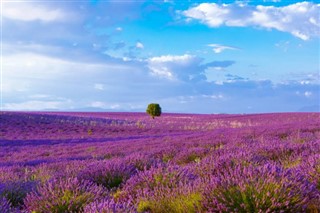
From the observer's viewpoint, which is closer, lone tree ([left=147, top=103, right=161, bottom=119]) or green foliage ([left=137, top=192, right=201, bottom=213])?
green foliage ([left=137, top=192, right=201, bottom=213])

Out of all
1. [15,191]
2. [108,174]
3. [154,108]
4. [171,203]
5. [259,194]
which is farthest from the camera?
[154,108]

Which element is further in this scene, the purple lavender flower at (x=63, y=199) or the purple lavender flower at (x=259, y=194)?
the purple lavender flower at (x=63, y=199)

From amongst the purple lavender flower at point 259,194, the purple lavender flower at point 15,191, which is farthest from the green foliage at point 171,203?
the purple lavender flower at point 15,191

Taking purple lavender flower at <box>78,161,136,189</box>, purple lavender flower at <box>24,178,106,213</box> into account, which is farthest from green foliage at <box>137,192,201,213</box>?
purple lavender flower at <box>78,161,136,189</box>

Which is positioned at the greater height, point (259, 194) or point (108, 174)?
point (259, 194)

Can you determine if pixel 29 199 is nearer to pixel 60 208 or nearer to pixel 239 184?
pixel 60 208

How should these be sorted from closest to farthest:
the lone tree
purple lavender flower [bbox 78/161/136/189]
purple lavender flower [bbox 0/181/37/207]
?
purple lavender flower [bbox 0/181/37/207] → purple lavender flower [bbox 78/161/136/189] → the lone tree

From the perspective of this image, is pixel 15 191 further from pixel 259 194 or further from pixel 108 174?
pixel 259 194

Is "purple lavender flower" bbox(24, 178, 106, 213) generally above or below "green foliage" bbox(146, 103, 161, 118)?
below

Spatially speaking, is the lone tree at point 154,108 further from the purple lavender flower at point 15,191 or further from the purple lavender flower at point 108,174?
the purple lavender flower at point 15,191

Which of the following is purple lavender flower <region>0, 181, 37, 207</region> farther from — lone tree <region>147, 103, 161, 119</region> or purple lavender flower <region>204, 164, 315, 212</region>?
lone tree <region>147, 103, 161, 119</region>

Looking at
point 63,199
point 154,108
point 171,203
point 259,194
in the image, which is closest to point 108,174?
point 63,199

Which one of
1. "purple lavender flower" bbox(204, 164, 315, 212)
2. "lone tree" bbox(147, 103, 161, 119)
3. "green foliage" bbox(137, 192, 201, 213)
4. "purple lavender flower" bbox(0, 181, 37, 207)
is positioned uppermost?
"lone tree" bbox(147, 103, 161, 119)

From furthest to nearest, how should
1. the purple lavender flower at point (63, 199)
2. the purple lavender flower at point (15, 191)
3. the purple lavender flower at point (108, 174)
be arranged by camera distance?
1. the purple lavender flower at point (108, 174)
2. the purple lavender flower at point (15, 191)
3. the purple lavender flower at point (63, 199)
